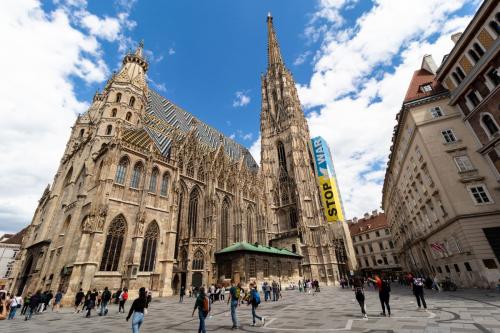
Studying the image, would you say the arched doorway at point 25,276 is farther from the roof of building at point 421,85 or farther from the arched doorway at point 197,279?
the roof of building at point 421,85

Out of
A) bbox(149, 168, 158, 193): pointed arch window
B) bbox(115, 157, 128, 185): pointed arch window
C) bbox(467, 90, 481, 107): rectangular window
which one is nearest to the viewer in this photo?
bbox(467, 90, 481, 107): rectangular window

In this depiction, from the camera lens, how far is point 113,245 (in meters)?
21.3

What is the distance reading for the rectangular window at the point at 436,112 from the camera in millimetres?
20078

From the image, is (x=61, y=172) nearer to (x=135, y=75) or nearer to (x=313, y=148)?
(x=135, y=75)

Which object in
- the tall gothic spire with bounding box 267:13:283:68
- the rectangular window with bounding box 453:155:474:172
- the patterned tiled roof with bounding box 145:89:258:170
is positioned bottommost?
the rectangular window with bounding box 453:155:474:172

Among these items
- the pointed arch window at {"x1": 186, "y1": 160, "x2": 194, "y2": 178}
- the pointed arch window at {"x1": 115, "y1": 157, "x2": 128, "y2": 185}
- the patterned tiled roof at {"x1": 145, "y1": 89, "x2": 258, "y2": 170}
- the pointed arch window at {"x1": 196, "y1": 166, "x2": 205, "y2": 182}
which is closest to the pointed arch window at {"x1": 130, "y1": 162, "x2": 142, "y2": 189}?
the pointed arch window at {"x1": 115, "y1": 157, "x2": 128, "y2": 185}

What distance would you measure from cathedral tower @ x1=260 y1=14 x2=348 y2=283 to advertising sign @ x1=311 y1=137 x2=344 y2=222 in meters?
1.50

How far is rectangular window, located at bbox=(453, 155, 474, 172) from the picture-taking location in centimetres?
1755

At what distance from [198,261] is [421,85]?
29.9 m

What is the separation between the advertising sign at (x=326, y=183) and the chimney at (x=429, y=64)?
2448 centimetres

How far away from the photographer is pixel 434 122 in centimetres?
1988

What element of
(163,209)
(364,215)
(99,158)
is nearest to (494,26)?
(163,209)

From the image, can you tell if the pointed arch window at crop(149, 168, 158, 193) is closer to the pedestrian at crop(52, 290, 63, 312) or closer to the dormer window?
the pedestrian at crop(52, 290, 63, 312)

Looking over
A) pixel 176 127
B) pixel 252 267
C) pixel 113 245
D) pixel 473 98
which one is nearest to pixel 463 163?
pixel 473 98
